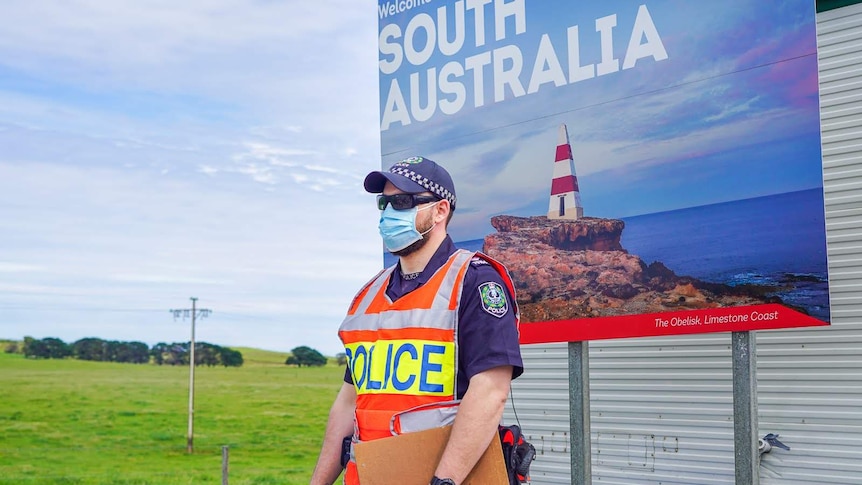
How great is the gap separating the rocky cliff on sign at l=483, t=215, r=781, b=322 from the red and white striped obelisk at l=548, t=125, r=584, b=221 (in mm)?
65

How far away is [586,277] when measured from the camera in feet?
19.6

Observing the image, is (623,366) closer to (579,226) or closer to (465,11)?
(579,226)

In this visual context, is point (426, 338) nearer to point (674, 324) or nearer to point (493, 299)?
point (493, 299)

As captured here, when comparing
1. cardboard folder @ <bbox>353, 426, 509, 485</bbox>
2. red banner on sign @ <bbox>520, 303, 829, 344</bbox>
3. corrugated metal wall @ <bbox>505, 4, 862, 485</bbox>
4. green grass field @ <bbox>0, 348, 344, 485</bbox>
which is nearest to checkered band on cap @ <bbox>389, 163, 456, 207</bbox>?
cardboard folder @ <bbox>353, 426, 509, 485</bbox>

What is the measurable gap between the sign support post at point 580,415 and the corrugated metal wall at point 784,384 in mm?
828

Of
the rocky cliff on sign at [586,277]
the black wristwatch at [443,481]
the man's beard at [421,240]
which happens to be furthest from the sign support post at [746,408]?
the black wristwatch at [443,481]

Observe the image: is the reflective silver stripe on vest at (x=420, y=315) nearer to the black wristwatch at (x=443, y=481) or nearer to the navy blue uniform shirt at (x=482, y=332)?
the navy blue uniform shirt at (x=482, y=332)

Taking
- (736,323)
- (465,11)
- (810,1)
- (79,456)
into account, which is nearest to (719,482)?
(736,323)

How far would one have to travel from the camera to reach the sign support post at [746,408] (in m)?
5.18

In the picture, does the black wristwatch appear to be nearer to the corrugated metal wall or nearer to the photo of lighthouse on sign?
the corrugated metal wall

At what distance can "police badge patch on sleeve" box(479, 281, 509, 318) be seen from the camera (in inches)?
120

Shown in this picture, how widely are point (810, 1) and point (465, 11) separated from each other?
108 inches

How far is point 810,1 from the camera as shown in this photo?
4.95m

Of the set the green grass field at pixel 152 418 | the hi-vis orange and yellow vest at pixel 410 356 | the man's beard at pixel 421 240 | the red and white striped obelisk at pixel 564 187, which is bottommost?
the green grass field at pixel 152 418
